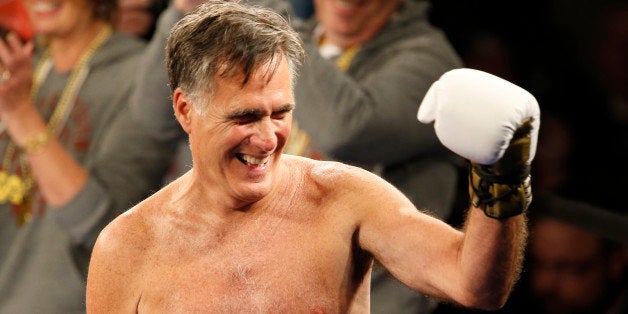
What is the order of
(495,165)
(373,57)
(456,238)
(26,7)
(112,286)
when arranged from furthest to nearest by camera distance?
(26,7) → (373,57) → (112,286) → (456,238) → (495,165)

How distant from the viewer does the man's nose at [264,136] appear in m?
1.69

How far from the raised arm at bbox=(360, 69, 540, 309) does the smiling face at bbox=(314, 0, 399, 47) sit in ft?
3.55

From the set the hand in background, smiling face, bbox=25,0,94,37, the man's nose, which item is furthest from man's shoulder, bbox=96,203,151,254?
smiling face, bbox=25,0,94,37

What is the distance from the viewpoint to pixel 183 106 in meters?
1.75

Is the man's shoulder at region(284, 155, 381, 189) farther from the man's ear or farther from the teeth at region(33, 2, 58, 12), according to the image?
the teeth at region(33, 2, 58, 12)

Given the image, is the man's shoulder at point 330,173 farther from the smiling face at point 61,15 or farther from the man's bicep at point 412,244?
the smiling face at point 61,15

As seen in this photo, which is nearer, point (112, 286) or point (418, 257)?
point (418, 257)

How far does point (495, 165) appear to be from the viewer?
1.51 m

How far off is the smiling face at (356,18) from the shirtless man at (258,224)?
2.85ft

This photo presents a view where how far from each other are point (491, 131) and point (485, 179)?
0.09 m

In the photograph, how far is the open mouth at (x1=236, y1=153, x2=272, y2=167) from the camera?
171 centimetres

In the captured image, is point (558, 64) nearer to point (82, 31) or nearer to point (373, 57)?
point (373, 57)

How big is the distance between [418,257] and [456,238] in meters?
0.07

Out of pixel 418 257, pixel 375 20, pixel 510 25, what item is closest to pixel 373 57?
pixel 375 20
